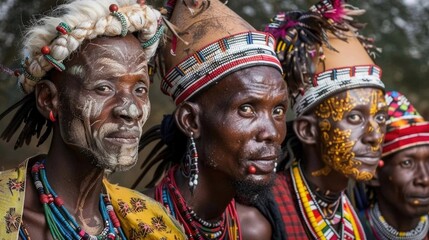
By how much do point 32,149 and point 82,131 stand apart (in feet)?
12.8

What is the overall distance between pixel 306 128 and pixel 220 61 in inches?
52.8

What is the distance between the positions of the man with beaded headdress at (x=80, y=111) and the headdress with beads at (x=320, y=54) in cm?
191

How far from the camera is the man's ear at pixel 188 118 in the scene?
466 cm

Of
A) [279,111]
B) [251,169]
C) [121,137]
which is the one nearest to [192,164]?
[251,169]

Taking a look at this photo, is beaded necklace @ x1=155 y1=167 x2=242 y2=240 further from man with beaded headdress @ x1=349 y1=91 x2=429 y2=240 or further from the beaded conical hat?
man with beaded headdress @ x1=349 y1=91 x2=429 y2=240

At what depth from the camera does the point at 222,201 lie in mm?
4750

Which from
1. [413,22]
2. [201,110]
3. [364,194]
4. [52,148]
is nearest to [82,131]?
[52,148]

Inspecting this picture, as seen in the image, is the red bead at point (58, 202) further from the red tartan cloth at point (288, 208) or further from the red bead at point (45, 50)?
the red tartan cloth at point (288, 208)

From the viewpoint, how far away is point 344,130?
18.0 ft

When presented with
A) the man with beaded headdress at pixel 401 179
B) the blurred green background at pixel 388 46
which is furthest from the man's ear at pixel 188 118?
the blurred green background at pixel 388 46

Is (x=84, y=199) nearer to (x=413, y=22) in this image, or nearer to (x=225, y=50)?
(x=225, y=50)

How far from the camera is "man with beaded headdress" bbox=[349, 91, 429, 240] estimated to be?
616cm

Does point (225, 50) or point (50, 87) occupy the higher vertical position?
point (50, 87)

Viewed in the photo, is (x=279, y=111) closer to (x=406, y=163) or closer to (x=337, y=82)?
(x=337, y=82)
